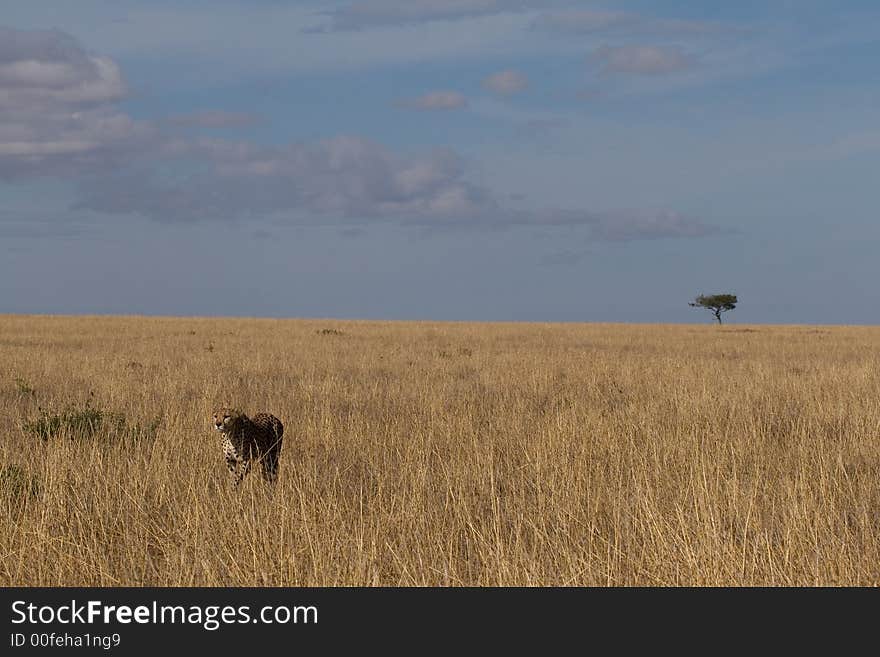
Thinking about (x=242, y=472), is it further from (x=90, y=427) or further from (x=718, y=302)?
(x=718, y=302)

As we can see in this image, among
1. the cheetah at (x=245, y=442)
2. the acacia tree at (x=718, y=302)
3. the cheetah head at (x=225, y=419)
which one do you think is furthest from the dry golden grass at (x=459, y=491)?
the acacia tree at (x=718, y=302)

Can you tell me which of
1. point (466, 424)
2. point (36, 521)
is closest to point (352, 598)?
Answer: point (36, 521)

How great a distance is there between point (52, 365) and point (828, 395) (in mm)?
15016

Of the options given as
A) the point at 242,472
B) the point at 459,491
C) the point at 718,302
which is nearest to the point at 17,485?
the point at 242,472

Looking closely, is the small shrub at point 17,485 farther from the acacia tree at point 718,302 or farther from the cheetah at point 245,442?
the acacia tree at point 718,302

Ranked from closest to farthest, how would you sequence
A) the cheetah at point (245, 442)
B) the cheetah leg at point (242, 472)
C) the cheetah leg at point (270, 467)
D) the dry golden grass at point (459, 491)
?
1. the dry golden grass at point (459, 491)
2. the cheetah at point (245, 442)
3. the cheetah leg at point (242, 472)
4. the cheetah leg at point (270, 467)

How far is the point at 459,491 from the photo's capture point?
21.2 ft

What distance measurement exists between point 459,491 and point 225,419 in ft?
6.00

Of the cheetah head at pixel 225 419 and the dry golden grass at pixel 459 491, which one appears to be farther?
the cheetah head at pixel 225 419

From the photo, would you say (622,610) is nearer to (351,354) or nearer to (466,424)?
(466,424)

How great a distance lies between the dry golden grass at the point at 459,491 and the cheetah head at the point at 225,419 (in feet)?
1.66

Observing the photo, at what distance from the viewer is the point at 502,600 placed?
166 inches

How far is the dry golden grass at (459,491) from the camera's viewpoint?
5.06 meters

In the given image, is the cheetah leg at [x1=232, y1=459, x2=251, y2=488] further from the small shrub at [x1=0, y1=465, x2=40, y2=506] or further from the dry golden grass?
the small shrub at [x1=0, y1=465, x2=40, y2=506]
